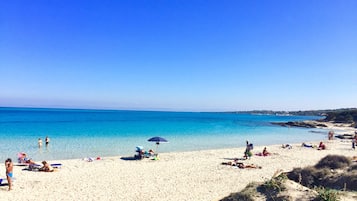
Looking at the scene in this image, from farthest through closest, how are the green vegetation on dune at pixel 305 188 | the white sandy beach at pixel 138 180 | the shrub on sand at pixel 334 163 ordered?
the shrub on sand at pixel 334 163
the white sandy beach at pixel 138 180
the green vegetation on dune at pixel 305 188

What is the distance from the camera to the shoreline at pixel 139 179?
33.8 feet

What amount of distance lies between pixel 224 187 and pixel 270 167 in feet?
18.9

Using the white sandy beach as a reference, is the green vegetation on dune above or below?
above

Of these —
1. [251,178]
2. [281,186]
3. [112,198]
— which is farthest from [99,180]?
[281,186]

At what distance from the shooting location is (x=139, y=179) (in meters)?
12.7

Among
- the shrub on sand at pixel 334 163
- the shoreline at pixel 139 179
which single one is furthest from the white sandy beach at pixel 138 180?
the shrub on sand at pixel 334 163

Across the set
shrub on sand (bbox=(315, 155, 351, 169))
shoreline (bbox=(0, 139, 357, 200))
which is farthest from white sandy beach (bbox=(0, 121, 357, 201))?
shrub on sand (bbox=(315, 155, 351, 169))

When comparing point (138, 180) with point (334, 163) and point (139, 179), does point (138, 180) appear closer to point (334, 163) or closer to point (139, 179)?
point (139, 179)

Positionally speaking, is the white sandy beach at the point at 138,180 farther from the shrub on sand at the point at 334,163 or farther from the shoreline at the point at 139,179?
the shrub on sand at the point at 334,163

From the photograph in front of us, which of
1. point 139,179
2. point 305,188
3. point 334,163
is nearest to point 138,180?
point 139,179

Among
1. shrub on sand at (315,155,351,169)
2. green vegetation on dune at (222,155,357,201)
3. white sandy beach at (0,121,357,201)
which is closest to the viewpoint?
green vegetation on dune at (222,155,357,201)

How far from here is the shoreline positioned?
405 inches

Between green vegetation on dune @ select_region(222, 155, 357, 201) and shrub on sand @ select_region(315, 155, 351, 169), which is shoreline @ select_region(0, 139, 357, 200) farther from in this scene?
shrub on sand @ select_region(315, 155, 351, 169)

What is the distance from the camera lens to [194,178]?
13070 millimetres
